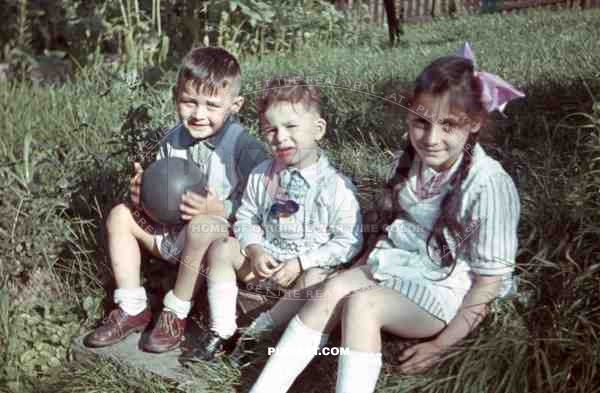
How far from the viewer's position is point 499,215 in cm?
246

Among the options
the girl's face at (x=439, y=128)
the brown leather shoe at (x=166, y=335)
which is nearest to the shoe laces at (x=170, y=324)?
the brown leather shoe at (x=166, y=335)

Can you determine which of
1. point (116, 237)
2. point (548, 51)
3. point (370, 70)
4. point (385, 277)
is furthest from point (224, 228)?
point (548, 51)

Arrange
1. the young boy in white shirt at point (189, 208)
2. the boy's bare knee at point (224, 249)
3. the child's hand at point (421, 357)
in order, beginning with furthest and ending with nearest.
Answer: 1. the young boy in white shirt at point (189, 208)
2. the boy's bare knee at point (224, 249)
3. the child's hand at point (421, 357)

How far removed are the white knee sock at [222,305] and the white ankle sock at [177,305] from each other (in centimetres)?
18

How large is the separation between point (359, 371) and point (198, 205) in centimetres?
96

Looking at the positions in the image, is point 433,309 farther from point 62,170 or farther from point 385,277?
point 62,170

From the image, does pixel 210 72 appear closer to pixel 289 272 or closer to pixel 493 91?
pixel 289 272

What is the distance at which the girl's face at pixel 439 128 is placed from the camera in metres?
2.50

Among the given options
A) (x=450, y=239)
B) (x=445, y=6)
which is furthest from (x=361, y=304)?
(x=445, y=6)

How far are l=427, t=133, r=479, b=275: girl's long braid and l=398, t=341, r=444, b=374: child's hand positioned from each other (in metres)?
0.25

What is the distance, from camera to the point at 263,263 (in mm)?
2762

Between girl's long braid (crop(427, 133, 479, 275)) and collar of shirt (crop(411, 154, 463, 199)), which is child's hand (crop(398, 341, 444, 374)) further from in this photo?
collar of shirt (crop(411, 154, 463, 199))

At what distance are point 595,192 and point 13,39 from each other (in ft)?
24.2

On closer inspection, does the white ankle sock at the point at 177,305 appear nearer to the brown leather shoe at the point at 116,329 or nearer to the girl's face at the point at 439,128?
the brown leather shoe at the point at 116,329
